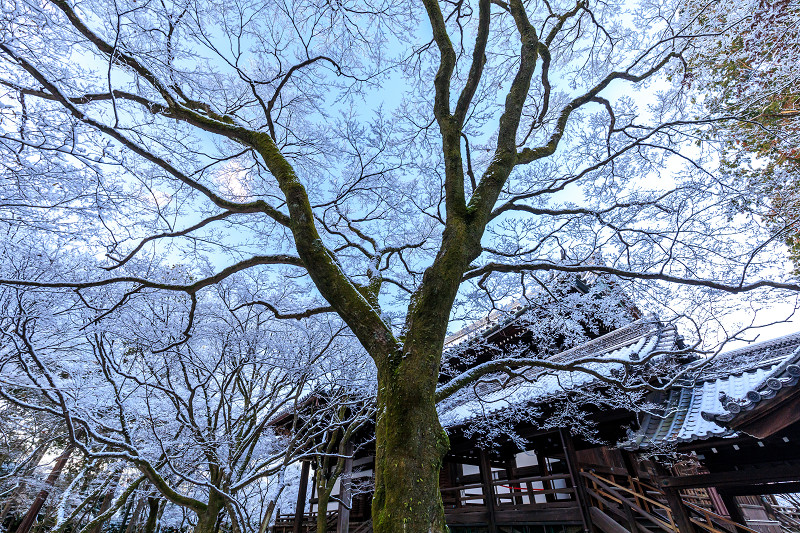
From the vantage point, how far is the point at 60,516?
25.2 feet

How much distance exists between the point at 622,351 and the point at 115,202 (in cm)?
930

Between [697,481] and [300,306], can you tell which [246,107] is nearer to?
[300,306]

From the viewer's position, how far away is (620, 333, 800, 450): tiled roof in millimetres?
3209

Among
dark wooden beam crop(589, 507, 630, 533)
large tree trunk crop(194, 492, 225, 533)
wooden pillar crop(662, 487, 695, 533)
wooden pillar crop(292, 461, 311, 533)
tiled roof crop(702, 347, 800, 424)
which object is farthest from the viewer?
wooden pillar crop(292, 461, 311, 533)

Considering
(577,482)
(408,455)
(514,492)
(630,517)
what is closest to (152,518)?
(514,492)

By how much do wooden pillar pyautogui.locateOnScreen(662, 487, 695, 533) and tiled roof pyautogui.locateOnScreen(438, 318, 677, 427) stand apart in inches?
65.4

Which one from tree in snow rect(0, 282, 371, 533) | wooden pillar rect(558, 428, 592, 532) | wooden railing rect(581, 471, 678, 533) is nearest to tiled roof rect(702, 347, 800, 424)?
wooden railing rect(581, 471, 678, 533)

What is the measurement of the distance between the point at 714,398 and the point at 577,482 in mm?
2481

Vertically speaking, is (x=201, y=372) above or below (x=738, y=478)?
above

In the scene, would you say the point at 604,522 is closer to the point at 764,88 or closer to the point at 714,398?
the point at 714,398

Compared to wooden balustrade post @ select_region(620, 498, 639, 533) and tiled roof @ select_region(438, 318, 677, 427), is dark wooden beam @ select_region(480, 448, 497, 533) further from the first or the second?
wooden balustrade post @ select_region(620, 498, 639, 533)

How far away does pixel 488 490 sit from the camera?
7.10 metres

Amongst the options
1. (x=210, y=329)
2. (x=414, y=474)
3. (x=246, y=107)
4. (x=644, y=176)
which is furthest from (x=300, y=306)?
(x=644, y=176)

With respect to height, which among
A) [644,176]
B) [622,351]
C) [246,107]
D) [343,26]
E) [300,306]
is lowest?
[622,351]
